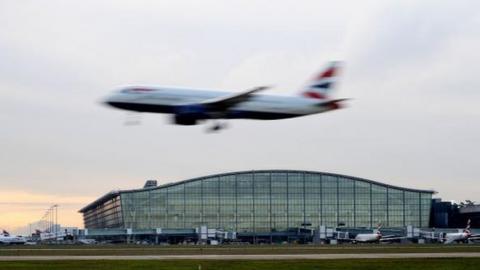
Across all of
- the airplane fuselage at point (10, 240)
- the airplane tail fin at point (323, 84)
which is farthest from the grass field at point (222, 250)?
the airplane fuselage at point (10, 240)

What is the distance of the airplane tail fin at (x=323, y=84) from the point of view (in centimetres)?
6016

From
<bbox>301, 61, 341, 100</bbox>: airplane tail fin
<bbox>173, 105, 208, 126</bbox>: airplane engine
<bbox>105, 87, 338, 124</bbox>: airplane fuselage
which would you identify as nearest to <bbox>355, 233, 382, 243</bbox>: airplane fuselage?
<bbox>301, 61, 341, 100</bbox>: airplane tail fin

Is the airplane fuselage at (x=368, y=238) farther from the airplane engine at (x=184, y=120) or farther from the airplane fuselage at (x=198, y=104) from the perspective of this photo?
the airplane engine at (x=184, y=120)

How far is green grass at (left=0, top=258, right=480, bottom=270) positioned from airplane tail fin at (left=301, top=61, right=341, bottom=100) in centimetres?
1784

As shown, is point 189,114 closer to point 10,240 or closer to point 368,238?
point 368,238

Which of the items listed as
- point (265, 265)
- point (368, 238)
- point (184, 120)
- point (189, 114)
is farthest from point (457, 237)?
point (184, 120)

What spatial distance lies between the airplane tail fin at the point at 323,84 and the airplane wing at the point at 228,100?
20.3ft

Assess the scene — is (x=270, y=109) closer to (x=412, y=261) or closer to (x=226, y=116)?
(x=226, y=116)

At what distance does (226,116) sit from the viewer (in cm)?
5050

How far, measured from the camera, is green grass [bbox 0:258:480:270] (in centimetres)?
7144

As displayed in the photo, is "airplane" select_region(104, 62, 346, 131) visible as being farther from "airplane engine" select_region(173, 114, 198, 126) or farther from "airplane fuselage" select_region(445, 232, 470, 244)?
"airplane fuselage" select_region(445, 232, 470, 244)

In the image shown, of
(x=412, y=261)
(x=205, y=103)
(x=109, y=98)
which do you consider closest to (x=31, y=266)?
(x=109, y=98)

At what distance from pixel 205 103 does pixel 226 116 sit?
272 centimetres

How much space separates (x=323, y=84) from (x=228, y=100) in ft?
37.3
